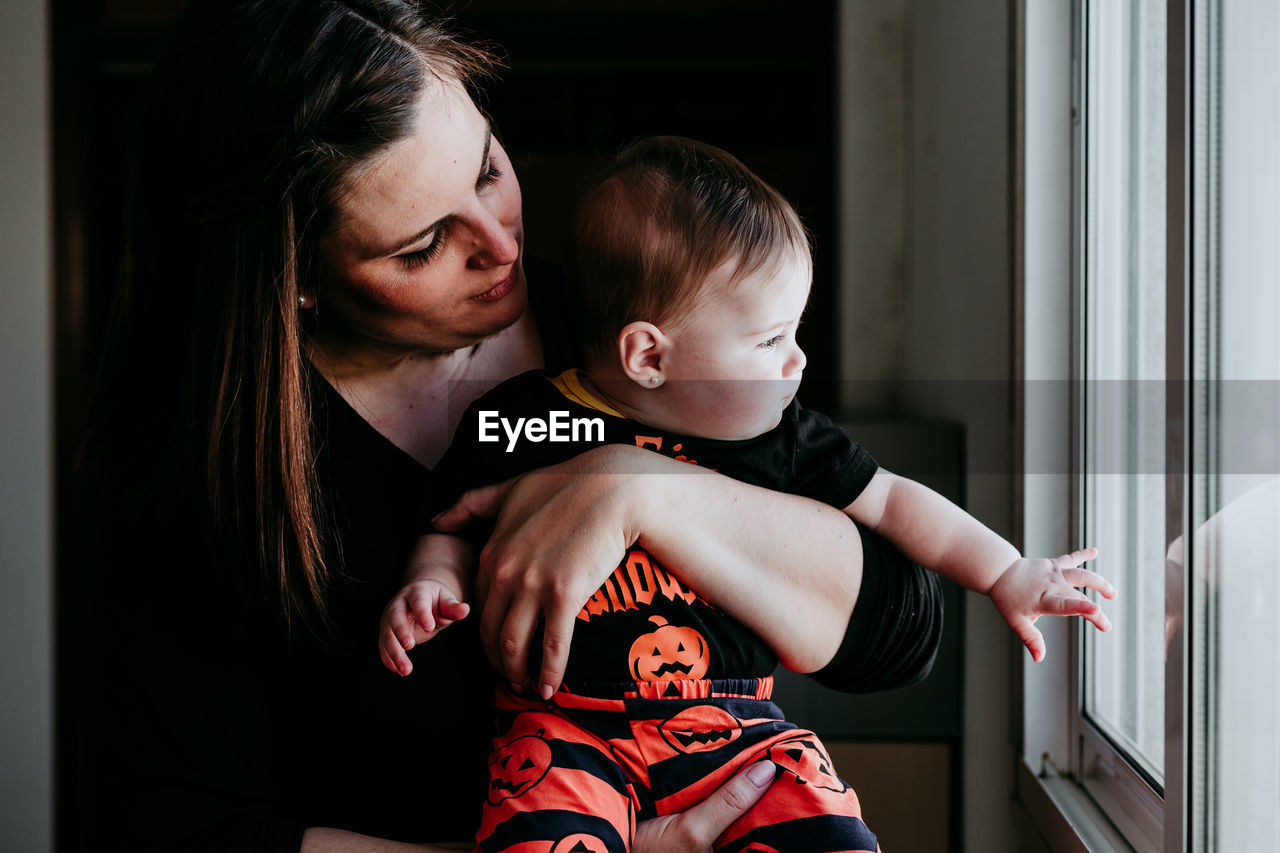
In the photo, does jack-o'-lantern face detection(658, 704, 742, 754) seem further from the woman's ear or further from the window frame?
the window frame

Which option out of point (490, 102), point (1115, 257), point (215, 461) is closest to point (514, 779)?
point (215, 461)

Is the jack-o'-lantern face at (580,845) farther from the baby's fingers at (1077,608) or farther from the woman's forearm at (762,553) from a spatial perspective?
the baby's fingers at (1077,608)

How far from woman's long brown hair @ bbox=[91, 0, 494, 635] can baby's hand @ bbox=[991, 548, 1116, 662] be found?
398 mm

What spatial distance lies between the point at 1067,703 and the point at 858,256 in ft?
1.27

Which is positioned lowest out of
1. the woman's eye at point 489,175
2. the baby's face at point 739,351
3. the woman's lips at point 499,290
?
the baby's face at point 739,351

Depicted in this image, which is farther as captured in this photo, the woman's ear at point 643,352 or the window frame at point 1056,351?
the window frame at point 1056,351

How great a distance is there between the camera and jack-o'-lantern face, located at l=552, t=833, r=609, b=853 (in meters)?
0.39

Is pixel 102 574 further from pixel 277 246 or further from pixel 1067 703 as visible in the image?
pixel 1067 703

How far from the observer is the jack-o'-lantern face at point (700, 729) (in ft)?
1.42

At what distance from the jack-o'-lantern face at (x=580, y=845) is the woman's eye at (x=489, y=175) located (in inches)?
14.1

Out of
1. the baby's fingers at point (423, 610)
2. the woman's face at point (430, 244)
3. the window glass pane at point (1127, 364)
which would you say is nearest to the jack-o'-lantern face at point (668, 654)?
the baby's fingers at point (423, 610)

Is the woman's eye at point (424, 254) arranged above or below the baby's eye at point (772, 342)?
above

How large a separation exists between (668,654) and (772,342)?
181 mm

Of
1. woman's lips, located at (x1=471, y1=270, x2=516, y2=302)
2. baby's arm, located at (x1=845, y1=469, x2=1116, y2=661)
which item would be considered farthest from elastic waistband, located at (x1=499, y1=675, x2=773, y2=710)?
woman's lips, located at (x1=471, y1=270, x2=516, y2=302)
